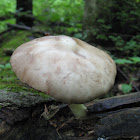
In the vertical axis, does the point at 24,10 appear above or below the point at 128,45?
above

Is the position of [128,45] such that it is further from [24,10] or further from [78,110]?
[24,10]

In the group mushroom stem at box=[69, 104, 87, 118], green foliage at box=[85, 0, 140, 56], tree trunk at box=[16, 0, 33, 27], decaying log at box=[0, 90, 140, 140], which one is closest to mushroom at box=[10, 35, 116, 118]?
decaying log at box=[0, 90, 140, 140]

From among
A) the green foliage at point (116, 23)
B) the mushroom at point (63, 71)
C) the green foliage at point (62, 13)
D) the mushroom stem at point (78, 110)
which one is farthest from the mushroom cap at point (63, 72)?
the green foliage at point (62, 13)

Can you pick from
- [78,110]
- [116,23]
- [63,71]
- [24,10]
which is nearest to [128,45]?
[116,23]

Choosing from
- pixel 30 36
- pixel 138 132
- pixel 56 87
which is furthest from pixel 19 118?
pixel 30 36

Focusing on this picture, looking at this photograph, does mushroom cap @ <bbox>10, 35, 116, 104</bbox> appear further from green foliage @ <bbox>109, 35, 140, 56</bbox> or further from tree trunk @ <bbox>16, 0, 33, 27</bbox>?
tree trunk @ <bbox>16, 0, 33, 27</bbox>

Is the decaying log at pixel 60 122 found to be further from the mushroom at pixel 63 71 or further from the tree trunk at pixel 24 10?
the tree trunk at pixel 24 10
